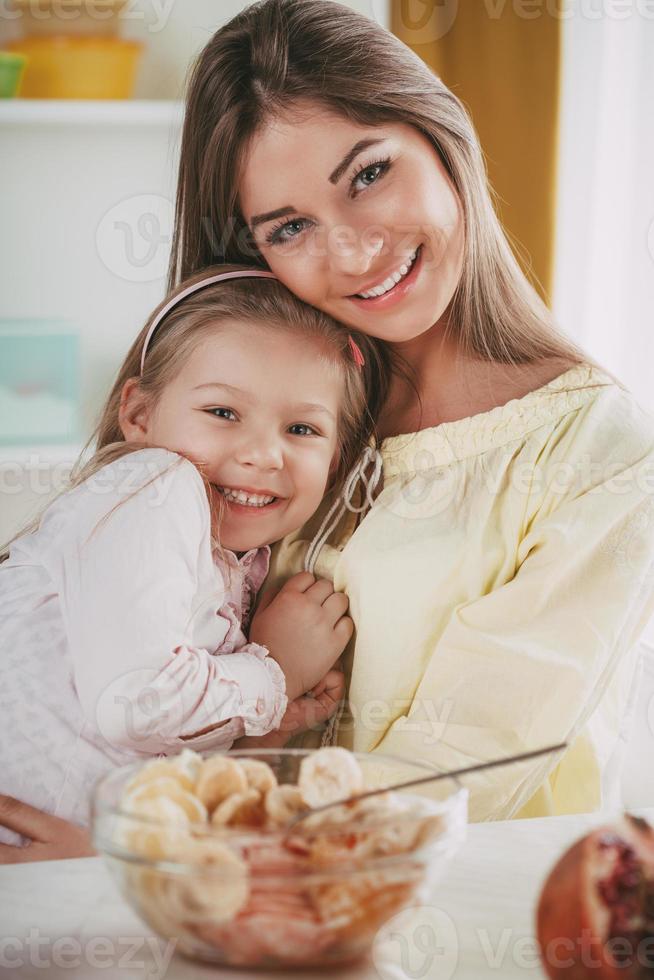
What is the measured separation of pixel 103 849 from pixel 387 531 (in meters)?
0.71

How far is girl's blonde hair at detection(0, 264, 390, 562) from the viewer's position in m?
1.25

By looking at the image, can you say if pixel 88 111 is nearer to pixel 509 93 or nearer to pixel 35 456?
pixel 35 456

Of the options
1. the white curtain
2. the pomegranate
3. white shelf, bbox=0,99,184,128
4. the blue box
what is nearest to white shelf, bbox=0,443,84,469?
the blue box

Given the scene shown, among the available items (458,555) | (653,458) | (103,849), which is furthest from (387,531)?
(103,849)

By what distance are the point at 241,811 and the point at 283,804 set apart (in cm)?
3

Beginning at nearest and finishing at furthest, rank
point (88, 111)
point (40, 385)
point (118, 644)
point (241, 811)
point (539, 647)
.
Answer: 1. point (241, 811)
2. point (118, 644)
3. point (539, 647)
4. point (88, 111)
5. point (40, 385)

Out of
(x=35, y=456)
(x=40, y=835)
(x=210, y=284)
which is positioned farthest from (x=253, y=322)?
(x=35, y=456)

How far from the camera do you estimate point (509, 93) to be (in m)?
2.17

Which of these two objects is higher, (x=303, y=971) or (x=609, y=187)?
(x=609, y=187)

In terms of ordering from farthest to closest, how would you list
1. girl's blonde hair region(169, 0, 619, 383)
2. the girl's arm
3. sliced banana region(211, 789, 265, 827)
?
girl's blonde hair region(169, 0, 619, 383)
the girl's arm
sliced banana region(211, 789, 265, 827)

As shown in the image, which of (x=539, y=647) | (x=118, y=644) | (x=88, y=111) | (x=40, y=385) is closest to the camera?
(x=118, y=644)

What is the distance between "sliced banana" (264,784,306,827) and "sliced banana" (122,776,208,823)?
0.13 feet

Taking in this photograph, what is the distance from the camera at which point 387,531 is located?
1230mm

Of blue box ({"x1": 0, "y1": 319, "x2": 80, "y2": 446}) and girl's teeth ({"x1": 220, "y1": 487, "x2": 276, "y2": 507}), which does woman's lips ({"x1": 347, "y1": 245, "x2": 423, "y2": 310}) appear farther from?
blue box ({"x1": 0, "y1": 319, "x2": 80, "y2": 446})
